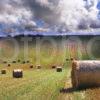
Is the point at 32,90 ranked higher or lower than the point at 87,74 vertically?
lower

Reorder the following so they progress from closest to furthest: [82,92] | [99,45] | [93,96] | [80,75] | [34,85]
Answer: [93,96] → [82,92] → [80,75] → [34,85] → [99,45]

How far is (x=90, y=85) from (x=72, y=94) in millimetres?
2124

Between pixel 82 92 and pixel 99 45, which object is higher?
pixel 99 45

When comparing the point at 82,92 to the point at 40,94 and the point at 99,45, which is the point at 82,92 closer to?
the point at 40,94

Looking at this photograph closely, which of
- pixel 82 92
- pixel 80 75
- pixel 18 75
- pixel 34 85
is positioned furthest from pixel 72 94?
pixel 18 75

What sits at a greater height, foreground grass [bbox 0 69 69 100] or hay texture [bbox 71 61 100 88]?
hay texture [bbox 71 61 100 88]

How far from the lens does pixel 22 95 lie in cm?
1780

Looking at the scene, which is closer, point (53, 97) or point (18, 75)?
point (53, 97)

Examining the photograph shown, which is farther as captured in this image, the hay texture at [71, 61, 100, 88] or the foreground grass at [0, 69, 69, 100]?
the hay texture at [71, 61, 100, 88]

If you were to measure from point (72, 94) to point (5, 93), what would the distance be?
3.02 m

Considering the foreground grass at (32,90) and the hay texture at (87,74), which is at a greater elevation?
the hay texture at (87,74)

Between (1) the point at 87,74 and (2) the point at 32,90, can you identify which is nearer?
(2) the point at 32,90

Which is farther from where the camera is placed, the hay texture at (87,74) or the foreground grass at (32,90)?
the hay texture at (87,74)

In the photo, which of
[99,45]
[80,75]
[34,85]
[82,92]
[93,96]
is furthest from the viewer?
[99,45]
